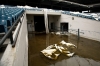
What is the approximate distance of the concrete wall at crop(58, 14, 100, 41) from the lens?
6.46 m

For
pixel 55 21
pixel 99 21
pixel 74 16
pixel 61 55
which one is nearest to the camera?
pixel 61 55

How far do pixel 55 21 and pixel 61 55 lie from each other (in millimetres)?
8012

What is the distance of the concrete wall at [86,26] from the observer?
6.46 meters

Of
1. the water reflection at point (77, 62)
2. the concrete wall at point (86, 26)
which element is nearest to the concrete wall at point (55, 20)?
the concrete wall at point (86, 26)

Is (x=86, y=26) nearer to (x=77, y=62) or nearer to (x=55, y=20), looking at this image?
(x=77, y=62)

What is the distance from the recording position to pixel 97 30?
6.39 m

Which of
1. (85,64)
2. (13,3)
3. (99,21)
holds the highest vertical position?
(13,3)

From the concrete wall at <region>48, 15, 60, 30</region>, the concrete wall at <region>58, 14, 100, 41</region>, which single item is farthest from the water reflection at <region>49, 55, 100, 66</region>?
the concrete wall at <region>48, 15, 60, 30</region>

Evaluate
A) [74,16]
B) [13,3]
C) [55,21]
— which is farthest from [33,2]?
[74,16]

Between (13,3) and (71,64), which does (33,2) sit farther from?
(71,64)

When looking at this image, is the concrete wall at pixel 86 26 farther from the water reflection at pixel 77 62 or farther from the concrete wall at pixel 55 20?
the water reflection at pixel 77 62

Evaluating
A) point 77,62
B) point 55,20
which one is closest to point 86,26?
point 77,62

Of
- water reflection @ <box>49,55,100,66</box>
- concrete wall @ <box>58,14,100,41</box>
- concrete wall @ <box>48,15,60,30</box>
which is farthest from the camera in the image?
concrete wall @ <box>48,15,60,30</box>

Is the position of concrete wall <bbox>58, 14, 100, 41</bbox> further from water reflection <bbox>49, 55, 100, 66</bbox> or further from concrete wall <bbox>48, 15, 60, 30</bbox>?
water reflection <bbox>49, 55, 100, 66</bbox>
